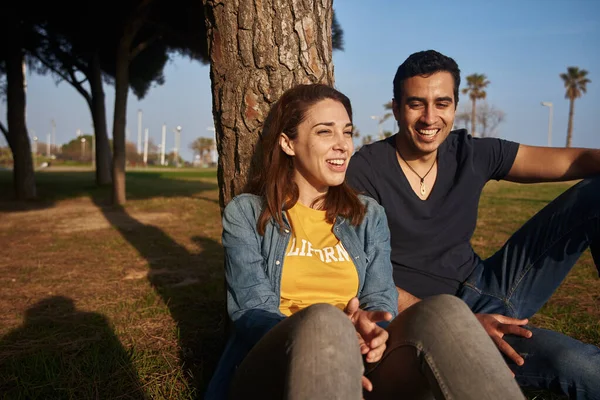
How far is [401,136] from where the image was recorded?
2867mm

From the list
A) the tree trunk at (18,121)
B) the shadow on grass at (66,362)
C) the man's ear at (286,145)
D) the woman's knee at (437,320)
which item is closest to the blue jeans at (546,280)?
the woman's knee at (437,320)

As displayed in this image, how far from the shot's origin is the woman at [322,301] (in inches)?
57.6

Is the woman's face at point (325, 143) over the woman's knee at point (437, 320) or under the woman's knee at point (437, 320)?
over

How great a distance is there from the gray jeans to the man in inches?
32.6

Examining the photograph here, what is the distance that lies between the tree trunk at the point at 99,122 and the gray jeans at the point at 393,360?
1478cm

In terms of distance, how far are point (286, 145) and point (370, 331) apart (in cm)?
102

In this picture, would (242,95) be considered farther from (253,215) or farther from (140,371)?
(140,371)

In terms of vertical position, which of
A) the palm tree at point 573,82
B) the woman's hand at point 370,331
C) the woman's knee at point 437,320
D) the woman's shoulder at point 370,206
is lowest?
the woman's hand at point 370,331

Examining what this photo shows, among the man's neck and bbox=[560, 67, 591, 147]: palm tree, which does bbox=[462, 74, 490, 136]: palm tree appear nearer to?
bbox=[560, 67, 591, 147]: palm tree

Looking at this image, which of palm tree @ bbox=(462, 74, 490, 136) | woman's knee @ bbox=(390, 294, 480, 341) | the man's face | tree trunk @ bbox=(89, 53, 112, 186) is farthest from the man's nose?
palm tree @ bbox=(462, 74, 490, 136)

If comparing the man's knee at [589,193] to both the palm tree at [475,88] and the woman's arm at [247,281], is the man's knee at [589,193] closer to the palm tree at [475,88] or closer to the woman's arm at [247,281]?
the woman's arm at [247,281]

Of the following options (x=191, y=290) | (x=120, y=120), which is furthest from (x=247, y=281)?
(x=120, y=120)

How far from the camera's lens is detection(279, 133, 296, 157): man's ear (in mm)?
2395

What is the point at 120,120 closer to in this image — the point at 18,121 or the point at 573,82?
the point at 18,121
